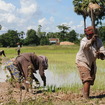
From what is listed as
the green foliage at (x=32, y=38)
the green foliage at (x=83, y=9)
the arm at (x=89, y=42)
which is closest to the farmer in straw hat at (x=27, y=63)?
the arm at (x=89, y=42)

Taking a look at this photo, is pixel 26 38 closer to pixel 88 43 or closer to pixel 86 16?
pixel 86 16

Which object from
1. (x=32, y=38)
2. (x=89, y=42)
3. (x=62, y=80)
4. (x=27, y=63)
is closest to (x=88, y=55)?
(x=89, y=42)

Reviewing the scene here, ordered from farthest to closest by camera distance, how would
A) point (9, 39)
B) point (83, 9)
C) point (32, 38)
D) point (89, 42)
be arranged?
point (32, 38) → point (9, 39) → point (83, 9) → point (89, 42)

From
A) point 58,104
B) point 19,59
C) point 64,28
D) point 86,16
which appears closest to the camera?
point 58,104

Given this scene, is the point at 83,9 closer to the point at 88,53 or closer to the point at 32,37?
the point at 88,53

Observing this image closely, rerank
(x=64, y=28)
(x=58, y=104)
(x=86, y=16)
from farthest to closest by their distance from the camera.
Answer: (x=64, y=28) < (x=86, y=16) < (x=58, y=104)

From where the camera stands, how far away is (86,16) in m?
40.8

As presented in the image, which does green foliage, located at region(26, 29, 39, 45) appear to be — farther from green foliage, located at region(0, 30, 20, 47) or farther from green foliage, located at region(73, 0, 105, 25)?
green foliage, located at region(73, 0, 105, 25)

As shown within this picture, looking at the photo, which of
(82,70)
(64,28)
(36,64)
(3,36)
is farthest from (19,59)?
(64,28)

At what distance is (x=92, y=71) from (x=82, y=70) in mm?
294

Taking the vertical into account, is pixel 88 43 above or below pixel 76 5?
below

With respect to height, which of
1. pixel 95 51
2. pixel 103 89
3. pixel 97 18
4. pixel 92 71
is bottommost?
pixel 103 89

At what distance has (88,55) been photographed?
561cm

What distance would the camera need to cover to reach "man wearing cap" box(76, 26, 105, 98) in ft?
17.9
